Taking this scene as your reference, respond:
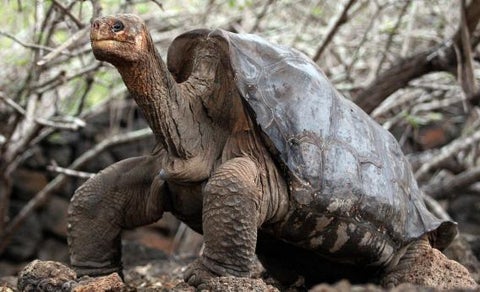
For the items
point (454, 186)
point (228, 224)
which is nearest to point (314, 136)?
point (228, 224)

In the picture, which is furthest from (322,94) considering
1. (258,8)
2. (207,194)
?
(258,8)

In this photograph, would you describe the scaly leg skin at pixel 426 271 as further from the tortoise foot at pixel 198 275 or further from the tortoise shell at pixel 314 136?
the tortoise foot at pixel 198 275

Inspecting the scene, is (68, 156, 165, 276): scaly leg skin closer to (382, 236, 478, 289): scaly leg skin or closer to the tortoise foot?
the tortoise foot

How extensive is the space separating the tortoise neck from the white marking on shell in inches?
24.8

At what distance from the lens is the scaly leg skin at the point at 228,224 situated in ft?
8.36

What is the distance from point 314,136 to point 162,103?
581mm

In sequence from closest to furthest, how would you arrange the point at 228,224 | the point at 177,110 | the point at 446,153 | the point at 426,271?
1. the point at 228,224
2. the point at 177,110
3. the point at 426,271
4. the point at 446,153

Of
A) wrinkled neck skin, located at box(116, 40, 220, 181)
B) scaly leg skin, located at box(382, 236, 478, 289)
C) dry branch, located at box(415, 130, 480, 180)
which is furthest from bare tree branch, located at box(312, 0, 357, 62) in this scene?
wrinkled neck skin, located at box(116, 40, 220, 181)

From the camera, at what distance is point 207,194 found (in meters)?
2.59

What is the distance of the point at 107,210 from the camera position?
3.00m

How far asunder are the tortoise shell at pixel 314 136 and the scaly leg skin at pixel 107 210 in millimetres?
465

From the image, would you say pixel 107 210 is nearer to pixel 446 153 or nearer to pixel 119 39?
pixel 119 39

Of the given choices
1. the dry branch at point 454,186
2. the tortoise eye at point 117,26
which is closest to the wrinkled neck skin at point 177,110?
the tortoise eye at point 117,26

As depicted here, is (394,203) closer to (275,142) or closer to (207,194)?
(275,142)
